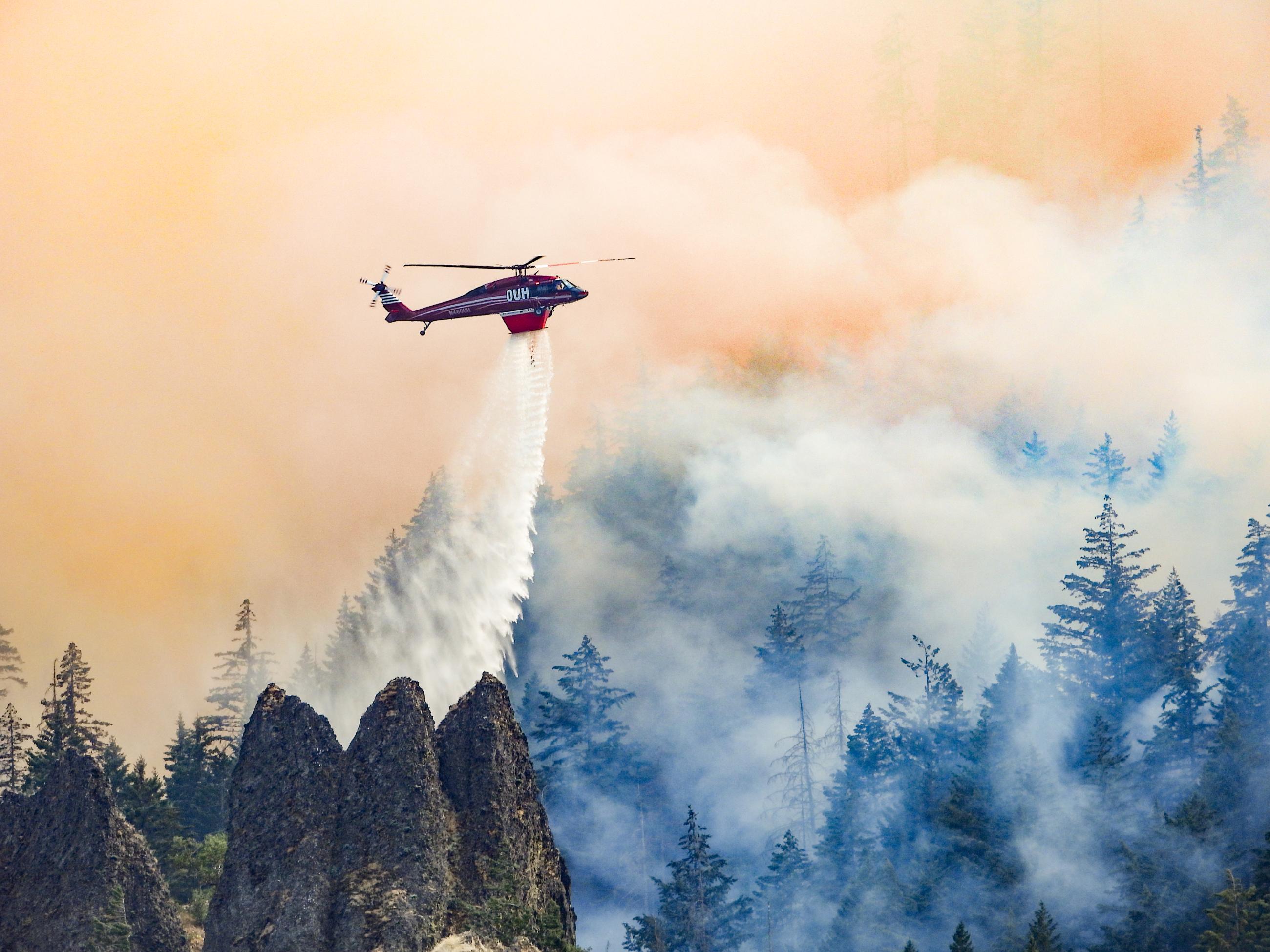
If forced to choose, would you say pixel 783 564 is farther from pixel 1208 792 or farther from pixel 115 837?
pixel 115 837

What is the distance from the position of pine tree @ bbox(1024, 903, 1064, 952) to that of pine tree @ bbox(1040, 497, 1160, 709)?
26.8 metres

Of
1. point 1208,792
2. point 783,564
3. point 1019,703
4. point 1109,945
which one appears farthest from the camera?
point 783,564

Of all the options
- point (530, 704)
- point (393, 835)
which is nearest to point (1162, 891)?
point (393, 835)

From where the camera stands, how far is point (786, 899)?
10669 centimetres

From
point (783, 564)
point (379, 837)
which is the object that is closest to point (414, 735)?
point (379, 837)

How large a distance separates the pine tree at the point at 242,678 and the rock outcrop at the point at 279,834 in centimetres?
6952

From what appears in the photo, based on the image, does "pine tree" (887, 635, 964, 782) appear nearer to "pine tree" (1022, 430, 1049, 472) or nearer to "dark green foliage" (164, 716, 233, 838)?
"dark green foliage" (164, 716, 233, 838)

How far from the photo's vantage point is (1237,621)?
11362 cm

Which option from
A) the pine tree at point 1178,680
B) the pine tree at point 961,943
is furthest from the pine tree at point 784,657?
the pine tree at point 961,943

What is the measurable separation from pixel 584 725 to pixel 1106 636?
122ft

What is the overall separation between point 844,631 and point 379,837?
85219mm

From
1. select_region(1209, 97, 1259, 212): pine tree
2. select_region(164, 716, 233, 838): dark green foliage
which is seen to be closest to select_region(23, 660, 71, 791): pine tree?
select_region(164, 716, 233, 838): dark green foliage

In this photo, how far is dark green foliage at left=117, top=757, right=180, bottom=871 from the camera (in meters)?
87.8

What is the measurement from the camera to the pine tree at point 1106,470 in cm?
15675
